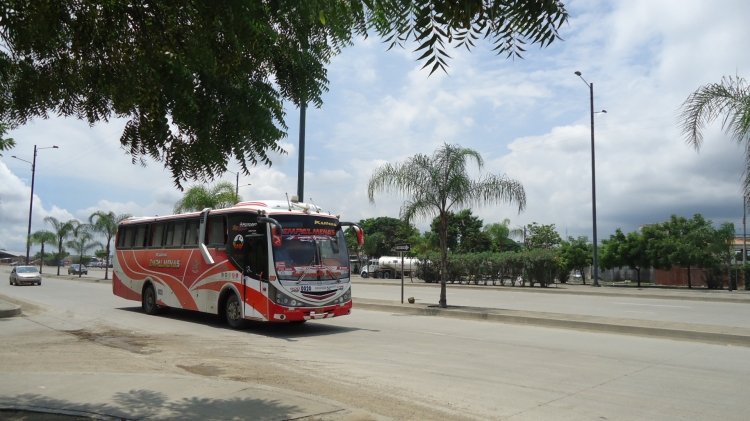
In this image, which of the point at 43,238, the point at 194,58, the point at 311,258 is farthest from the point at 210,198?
the point at 43,238

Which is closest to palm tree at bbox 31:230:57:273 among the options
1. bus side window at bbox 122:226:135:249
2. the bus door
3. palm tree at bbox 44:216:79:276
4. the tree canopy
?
palm tree at bbox 44:216:79:276

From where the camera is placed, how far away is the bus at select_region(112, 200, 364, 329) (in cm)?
1405

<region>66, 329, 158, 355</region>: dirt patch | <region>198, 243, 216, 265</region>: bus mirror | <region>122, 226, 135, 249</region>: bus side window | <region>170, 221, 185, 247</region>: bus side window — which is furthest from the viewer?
<region>122, 226, 135, 249</region>: bus side window

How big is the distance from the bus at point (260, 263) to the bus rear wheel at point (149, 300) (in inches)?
34.9

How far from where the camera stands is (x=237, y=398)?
671 cm

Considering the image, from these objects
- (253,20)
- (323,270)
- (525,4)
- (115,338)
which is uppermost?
(253,20)

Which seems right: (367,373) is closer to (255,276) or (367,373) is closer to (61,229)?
(255,276)

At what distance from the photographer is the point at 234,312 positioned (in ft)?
50.3

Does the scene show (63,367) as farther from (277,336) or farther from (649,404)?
(649,404)

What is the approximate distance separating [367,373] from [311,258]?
5.71 meters

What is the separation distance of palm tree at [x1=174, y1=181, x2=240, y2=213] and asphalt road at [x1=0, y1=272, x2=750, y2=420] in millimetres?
15513

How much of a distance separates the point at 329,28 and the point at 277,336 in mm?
10044

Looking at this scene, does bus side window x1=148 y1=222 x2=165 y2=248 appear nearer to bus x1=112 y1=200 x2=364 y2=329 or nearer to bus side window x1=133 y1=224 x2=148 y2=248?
bus side window x1=133 y1=224 x2=148 y2=248

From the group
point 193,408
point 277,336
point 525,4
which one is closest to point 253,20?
point 525,4
